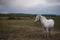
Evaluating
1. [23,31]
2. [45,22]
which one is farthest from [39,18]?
[23,31]

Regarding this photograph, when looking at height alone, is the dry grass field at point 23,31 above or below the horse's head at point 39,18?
below

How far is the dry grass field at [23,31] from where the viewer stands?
144 centimetres

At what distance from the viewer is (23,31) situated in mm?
1459

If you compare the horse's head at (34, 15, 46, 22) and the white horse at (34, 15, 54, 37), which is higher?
the horse's head at (34, 15, 46, 22)

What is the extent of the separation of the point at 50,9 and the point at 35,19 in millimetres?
241

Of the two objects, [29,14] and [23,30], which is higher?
[29,14]

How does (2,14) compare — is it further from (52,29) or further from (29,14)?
(52,29)

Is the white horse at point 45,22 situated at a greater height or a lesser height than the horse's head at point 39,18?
lesser

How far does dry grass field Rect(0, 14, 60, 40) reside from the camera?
56.7 inches

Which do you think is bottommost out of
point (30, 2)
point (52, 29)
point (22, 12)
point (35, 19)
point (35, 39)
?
point (35, 39)

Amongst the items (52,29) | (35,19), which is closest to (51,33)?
(52,29)

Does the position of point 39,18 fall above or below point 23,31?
above

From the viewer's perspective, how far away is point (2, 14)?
1.47 m

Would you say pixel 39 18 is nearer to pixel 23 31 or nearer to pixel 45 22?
pixel 45 22
